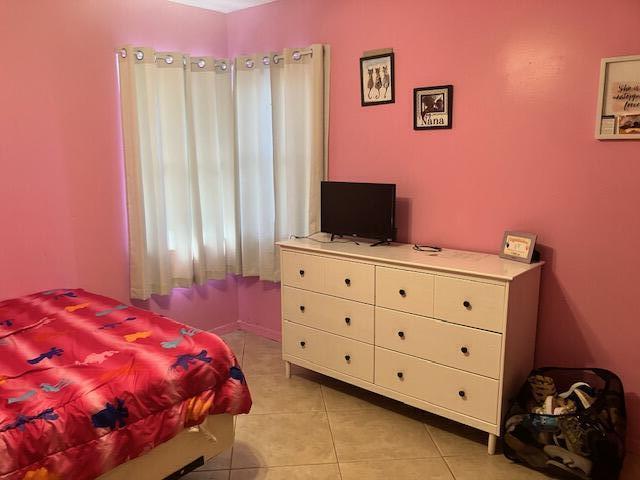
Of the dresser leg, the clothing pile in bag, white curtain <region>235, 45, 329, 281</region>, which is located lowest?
the dresser leg

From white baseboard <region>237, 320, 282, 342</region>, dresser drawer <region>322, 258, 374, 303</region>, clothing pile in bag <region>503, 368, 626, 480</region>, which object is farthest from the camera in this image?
white baseboard <region>237, 320, 282, 342</region>

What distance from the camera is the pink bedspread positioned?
172 cm

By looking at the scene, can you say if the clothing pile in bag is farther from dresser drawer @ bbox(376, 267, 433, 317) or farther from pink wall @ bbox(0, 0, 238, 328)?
pink wall @ bbox(0, 0, 238, 328)

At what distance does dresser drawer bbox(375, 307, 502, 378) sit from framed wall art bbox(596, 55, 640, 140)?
113cm

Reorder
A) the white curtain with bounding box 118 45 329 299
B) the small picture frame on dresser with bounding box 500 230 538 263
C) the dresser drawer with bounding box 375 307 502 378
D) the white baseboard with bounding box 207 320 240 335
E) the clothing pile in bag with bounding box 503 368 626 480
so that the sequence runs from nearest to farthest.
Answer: the clothing pile in bag with bounding box 503 368 626 480 → the dresser drawer with bounding box 375 307 502 378 → the small picture frame on dresser with bounding box 500 230 538 263 → the white curtain with bounding box 118 45 329 299 → the white baseboard with bounding box 207 320 240 335

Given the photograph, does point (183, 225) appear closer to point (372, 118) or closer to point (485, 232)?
point (372, 118)

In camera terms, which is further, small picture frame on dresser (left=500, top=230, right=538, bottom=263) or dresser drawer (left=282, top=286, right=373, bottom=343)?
dresser drawer (left=282, top=286, right=373, bottom=343)

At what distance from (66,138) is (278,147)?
1419mm

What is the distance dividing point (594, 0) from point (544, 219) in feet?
3.53

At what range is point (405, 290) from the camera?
2.79 metres

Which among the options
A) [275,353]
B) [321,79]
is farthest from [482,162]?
[275,353]

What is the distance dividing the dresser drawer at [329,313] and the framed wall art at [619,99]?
1.52 metres

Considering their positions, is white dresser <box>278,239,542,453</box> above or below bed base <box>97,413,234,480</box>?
above

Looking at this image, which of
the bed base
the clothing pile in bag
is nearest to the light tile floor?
the clothing pile in bag
